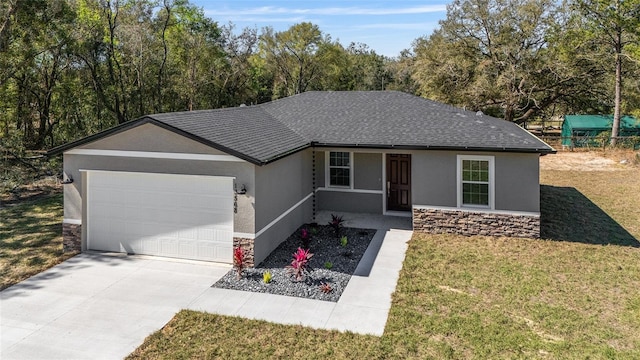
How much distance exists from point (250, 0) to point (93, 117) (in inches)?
565

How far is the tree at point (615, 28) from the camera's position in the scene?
97.6 ft

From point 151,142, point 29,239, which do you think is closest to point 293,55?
point 29,239

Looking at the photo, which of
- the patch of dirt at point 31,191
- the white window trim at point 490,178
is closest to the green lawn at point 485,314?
the white window trim at point 490,178

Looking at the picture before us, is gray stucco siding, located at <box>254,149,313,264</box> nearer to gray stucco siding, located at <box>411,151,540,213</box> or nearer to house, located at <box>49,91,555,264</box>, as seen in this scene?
house, located at <box>49,91,555,264</box>

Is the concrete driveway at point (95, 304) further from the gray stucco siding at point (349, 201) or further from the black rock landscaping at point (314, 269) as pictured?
the gray stucco siding at point (349, 201)

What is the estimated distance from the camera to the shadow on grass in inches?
492

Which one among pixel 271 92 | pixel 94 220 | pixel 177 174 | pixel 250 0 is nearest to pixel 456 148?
pixel 177 174

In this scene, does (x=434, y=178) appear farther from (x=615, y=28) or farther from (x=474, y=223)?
(x=615, y=28)

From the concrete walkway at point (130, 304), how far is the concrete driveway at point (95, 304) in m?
0.02

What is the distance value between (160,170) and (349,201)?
699cm

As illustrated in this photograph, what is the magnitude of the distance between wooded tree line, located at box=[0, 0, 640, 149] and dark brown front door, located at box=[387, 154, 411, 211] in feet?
54.1

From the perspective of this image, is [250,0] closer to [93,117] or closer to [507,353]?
[93,117]

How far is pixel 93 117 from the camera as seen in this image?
98.5 feet

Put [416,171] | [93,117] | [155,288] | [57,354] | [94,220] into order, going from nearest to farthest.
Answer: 1. [57,354]
2. [155,288]
3. [94,220]
4. [416,171]
5. [93,117]
